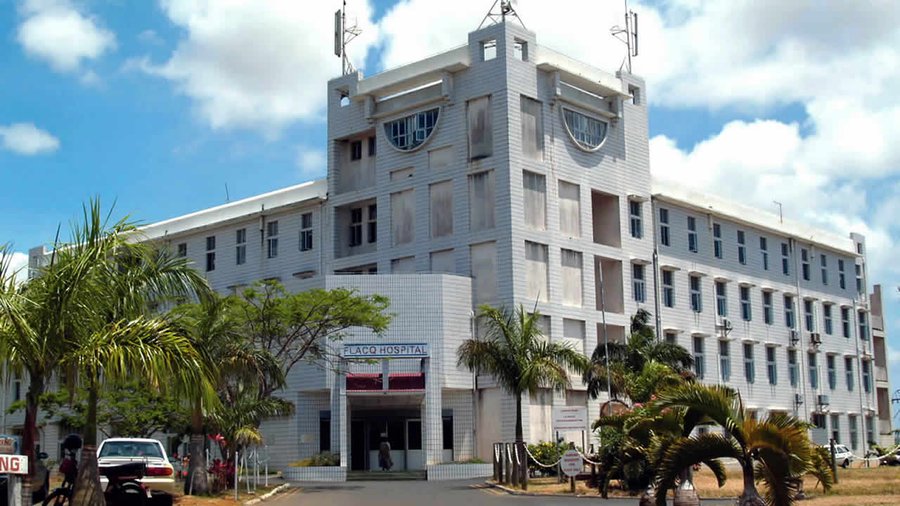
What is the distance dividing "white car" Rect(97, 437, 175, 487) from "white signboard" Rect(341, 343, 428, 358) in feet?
55.8

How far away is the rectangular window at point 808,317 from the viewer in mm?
63938

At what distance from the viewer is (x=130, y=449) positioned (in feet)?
85.2

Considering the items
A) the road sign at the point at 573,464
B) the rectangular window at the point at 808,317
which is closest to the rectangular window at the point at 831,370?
the rectangular window at the point at 808,317

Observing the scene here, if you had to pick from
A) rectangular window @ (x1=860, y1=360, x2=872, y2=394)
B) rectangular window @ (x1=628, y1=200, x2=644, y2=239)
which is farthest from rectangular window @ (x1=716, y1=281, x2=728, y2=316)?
rectangular window @ (x1=860, y1=360, x2=872, y2=394)

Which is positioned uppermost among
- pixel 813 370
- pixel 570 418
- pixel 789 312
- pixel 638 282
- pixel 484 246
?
pixel 484 246

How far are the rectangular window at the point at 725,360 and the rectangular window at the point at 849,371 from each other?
12.8 meters

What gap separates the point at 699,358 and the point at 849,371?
16.3 metres

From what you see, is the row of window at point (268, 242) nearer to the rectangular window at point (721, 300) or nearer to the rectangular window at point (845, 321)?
the rectangular window at point (721, 300)

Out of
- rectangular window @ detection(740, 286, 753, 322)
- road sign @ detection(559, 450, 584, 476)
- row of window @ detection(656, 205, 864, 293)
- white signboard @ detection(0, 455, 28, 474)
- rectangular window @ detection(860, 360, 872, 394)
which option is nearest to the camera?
white signboard @ detection(0, 455, 28, 474)

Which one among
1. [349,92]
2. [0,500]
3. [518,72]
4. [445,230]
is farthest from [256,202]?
[0,500]

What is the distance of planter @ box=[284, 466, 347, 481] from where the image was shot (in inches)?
1613

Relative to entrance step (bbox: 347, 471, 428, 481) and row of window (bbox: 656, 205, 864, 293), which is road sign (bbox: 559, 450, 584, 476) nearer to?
entrance step (bbox: 347, 471, 428, 481)

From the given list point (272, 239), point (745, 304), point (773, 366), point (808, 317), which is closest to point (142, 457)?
point (272, 239)

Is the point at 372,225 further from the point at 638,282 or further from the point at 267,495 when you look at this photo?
the point at 267,495
